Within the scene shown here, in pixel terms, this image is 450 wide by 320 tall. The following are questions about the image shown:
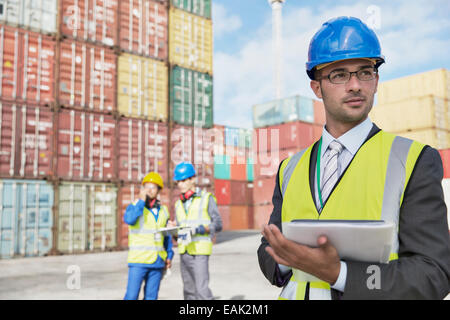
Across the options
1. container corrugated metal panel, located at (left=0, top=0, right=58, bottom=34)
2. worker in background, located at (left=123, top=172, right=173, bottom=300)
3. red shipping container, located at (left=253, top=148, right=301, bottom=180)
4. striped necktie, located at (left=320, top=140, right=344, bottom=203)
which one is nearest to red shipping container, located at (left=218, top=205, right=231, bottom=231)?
red shipping container, located at (left=253, top=148, right=301, bottom=180)

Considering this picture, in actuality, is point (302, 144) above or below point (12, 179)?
above

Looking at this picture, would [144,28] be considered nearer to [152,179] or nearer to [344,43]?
[152,179]

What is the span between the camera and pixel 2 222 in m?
13.6

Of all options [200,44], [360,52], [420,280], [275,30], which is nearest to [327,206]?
[420,280]

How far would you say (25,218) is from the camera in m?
14.0

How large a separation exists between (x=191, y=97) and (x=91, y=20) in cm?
497

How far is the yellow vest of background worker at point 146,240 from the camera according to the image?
5527 millimetres

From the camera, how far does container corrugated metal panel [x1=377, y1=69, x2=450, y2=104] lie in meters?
24.3

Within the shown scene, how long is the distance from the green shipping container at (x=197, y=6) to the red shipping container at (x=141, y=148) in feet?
18.1

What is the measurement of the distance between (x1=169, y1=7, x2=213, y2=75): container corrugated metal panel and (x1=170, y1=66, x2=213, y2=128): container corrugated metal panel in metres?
0.44

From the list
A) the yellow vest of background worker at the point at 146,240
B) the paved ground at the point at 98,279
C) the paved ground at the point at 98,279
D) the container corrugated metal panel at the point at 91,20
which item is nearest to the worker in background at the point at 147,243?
the yellow vest of background worker at the point at 146,240

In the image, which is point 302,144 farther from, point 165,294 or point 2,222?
point 165,294

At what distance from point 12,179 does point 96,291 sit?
7.43 m

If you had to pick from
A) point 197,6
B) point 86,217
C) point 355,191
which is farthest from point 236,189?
point 355,191
